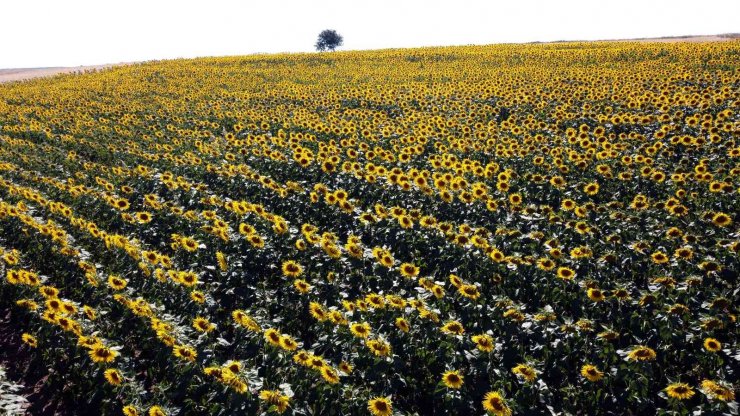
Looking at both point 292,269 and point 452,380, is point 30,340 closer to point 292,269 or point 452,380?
point 292,269

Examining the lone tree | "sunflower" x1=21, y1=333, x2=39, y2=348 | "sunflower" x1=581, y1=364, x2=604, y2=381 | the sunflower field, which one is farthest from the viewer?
the lone tree

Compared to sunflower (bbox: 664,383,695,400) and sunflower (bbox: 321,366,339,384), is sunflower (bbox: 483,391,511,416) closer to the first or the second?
sunflower (bbox: 321,366,339,384)

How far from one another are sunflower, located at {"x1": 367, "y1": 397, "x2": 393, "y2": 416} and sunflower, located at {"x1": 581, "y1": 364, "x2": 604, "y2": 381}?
193 centimetres

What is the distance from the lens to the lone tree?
97.4 meters

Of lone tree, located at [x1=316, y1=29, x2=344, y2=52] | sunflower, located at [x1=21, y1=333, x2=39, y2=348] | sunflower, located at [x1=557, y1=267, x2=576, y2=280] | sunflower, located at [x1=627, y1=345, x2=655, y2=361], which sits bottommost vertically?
sunflower, located at [x1=21, y1=333, x2=39, y2=348]

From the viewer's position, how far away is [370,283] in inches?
289

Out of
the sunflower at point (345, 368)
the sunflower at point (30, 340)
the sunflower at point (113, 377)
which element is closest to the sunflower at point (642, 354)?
the sunflower at point (345, 368)

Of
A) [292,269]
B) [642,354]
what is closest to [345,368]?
[292,269]

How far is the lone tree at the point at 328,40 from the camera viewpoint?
3836 inches

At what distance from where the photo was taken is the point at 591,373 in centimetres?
512

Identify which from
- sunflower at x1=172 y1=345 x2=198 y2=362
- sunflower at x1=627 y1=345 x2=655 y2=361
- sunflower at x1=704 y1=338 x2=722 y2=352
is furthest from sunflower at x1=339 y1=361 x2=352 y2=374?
sunflower at x1=704 y1=338 x2=722 y2=352

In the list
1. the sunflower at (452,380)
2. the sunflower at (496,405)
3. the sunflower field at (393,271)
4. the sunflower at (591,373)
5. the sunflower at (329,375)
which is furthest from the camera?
the sunflower field at (393,271)

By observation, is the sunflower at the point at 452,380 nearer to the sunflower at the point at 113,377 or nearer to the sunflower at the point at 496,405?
the sunflower at the point at 496,405

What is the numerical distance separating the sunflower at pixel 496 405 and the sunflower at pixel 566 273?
251 centimetres
